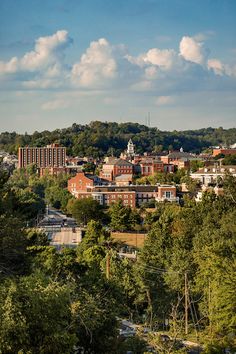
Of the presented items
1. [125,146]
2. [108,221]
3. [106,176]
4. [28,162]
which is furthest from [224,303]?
[125,146]

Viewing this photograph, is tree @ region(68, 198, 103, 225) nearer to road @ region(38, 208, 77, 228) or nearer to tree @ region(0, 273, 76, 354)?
road @ region(38, 208, 77, 228)

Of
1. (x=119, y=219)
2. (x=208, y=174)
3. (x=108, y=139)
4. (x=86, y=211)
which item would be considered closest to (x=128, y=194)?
(x=86, y=211)

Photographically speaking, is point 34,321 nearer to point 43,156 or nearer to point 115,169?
point 115,169

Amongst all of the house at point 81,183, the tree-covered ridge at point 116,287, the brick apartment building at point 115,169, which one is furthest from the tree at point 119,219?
the brick apartment building at point 115,169

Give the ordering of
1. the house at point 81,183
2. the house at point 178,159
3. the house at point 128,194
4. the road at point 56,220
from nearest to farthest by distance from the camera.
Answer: the road at point 56,220 → the house at point 128,194 → the house at point 81,183 → the house at point 178,159

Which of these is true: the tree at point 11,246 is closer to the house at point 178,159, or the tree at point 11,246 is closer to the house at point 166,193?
the house at point 166,193

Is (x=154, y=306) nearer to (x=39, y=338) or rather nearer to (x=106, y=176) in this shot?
(x=39, y=338)

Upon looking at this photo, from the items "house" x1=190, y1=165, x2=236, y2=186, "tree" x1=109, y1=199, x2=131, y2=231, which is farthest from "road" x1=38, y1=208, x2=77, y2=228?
"house" x1=190, y1=165, x2=236, y2=186
